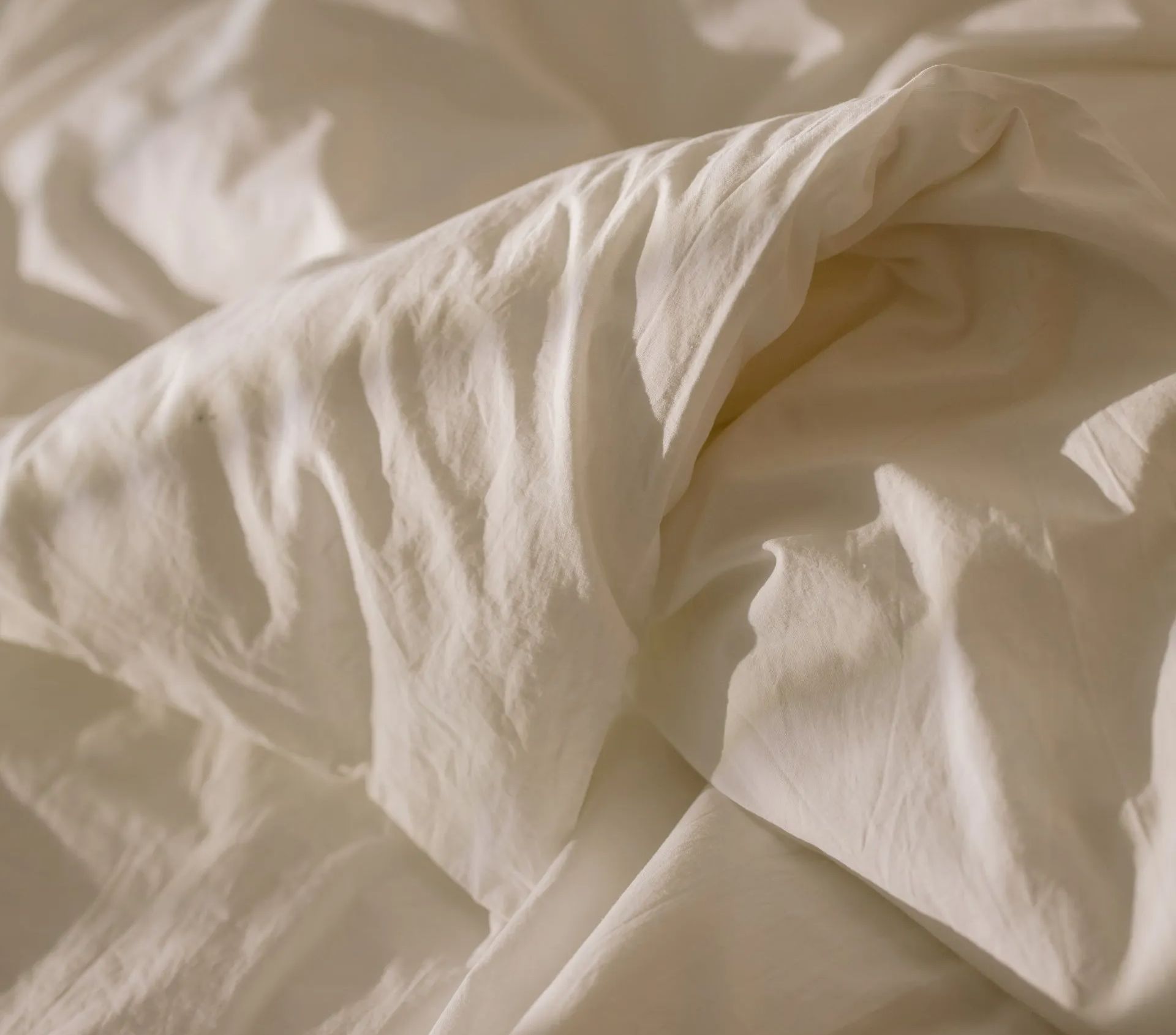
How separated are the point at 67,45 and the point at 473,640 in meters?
0.54

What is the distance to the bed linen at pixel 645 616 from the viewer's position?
422mm

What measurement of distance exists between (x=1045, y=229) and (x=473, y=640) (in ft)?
0.97

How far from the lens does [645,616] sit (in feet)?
1.59

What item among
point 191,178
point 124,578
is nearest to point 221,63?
point 191,178

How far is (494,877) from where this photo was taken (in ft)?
1.58

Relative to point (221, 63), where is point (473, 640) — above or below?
below

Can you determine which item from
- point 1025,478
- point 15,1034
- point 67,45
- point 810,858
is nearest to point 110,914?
point 15,1034

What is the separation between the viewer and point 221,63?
0.71 m

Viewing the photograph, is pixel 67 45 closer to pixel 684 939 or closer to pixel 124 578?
pixel 124 578

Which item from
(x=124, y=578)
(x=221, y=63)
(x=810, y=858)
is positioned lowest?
(x=810, y=858)

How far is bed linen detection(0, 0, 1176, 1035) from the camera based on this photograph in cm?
42

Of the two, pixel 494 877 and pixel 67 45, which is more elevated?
pixel 67 45

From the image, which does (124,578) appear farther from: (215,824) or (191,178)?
(191,178)

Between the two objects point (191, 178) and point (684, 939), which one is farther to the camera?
point (191, 178)
